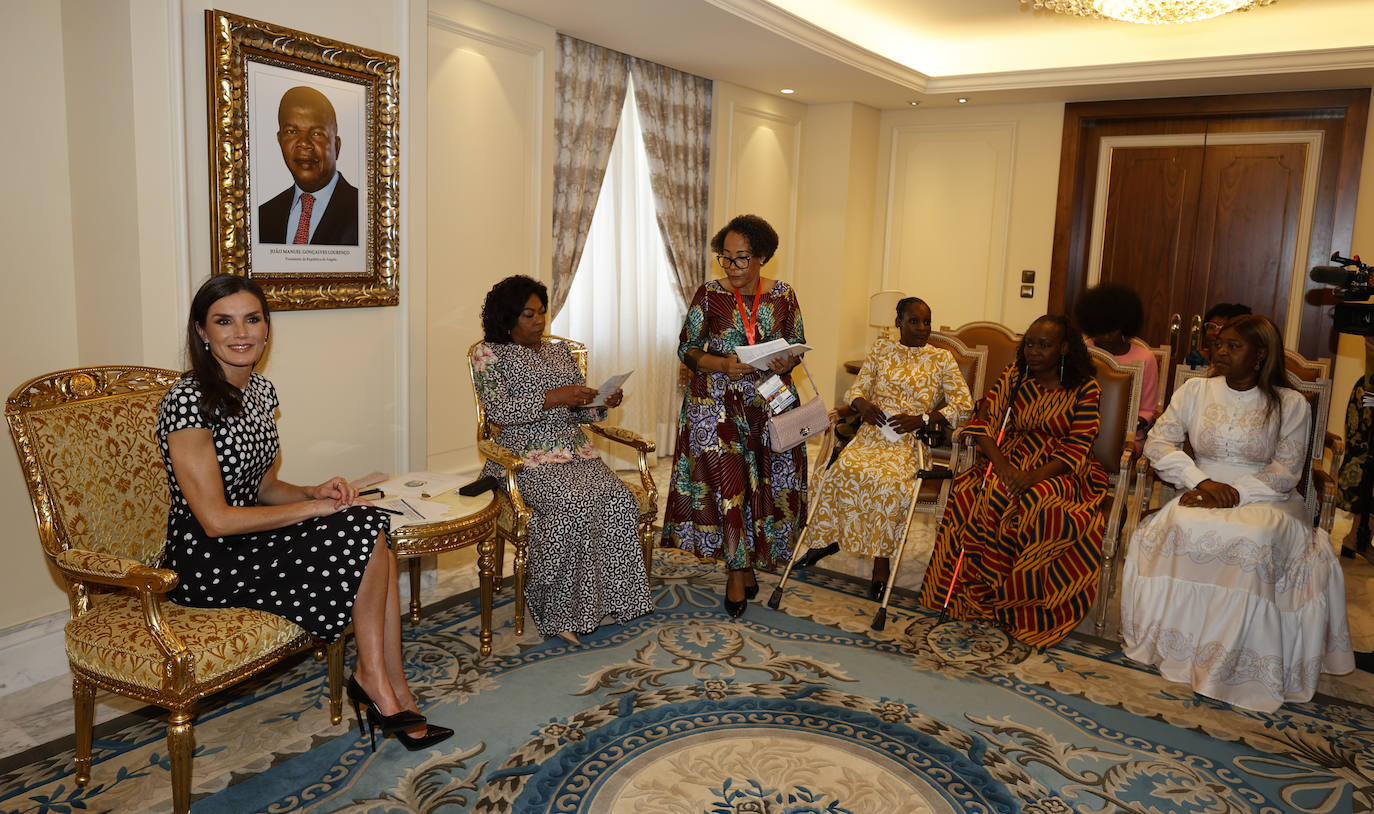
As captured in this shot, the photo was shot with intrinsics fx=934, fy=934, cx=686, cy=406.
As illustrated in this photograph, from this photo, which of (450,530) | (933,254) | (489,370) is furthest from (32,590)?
(933,254)

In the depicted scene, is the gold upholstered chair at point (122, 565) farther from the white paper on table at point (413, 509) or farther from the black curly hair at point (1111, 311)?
the black curly hair at point (1111, 311)

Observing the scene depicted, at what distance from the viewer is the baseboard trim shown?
3.18 m

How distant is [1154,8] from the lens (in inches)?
182

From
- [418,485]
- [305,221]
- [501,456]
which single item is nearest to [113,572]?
[418,485]

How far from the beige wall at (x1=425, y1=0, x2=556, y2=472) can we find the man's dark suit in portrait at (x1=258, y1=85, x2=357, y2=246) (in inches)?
37.3

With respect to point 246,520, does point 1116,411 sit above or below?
above

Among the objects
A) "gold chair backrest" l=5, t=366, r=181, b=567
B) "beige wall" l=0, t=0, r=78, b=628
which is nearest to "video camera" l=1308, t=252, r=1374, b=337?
"gold chair backrest" l=5, t=366, r=181, b=567

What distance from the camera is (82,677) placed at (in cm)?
257

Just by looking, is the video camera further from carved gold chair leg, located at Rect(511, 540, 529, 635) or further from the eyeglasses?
carved gold chair leg, located at Rect(511, 540, 529, 635)

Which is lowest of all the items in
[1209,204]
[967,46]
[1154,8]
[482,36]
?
[1209,204]

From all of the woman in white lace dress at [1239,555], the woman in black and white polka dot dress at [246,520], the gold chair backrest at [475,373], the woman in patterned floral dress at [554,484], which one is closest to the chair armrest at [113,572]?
the woman in black and white polka dot dress at [246,520]

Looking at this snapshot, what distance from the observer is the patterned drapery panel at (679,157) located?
6.29 meters

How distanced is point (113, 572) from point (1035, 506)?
10.8ft

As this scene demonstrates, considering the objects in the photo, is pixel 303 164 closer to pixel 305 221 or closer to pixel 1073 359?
pixel 305 221
